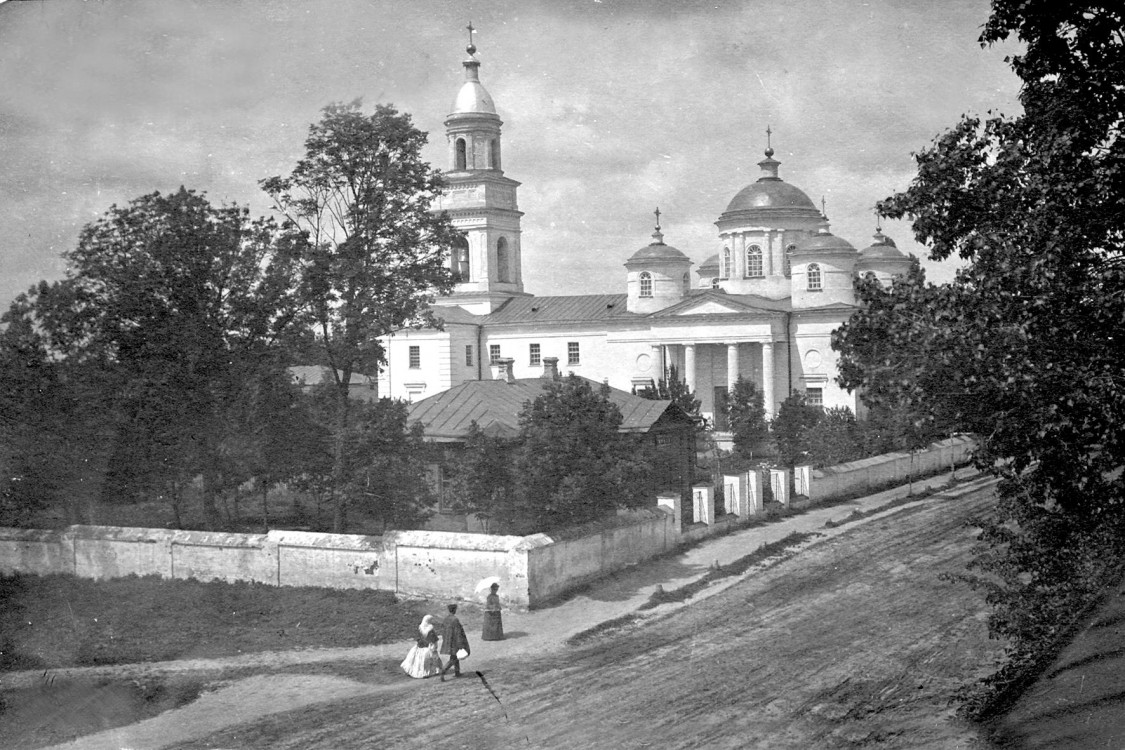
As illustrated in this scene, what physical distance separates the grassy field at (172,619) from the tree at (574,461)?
2.38 meters

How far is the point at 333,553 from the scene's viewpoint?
9125 millimetres

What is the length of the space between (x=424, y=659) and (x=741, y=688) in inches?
84.5

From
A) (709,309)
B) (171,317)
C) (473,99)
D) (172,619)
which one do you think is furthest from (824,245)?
(172,619)

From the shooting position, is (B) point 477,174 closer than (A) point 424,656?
No

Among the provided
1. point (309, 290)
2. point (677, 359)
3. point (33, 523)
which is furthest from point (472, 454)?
point (677, 359)

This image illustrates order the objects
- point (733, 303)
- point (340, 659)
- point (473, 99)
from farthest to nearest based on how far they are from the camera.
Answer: point (733, 303)
point (473, 99)
point (340, 659)

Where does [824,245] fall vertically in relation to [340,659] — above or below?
above

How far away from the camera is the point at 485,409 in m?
14.4

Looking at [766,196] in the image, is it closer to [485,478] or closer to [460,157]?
[460,157]

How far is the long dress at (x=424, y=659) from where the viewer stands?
22.3 ft

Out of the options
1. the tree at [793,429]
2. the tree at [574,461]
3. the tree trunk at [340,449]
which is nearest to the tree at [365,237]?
the tree trunk at [340,449]

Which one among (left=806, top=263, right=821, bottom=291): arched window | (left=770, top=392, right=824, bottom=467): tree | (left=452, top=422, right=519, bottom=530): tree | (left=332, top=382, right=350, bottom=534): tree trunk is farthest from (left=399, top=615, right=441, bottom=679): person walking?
(left=806, top=263, right=821, bottom=291): arched window

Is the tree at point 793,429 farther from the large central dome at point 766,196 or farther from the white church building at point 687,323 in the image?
the large central dome at point 766,196

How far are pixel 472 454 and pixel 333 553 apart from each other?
Result: 2766 mm
